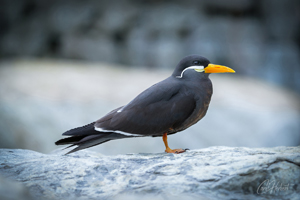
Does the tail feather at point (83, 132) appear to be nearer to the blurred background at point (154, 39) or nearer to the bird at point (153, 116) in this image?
the bird at point (153, 116)

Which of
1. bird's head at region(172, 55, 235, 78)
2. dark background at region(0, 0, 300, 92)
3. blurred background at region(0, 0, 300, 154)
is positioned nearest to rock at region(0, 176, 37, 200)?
bird's head at region(172, 55, 235, 78)

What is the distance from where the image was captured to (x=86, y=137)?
357cm

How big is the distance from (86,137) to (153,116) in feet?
2.53

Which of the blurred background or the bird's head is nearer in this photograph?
the bird's head

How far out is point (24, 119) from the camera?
8.00 m

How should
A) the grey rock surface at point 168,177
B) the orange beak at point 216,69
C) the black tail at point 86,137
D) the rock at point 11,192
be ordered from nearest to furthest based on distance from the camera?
the rock at point 11,192
the grey rock surface at point 168,177
the black tail at point 86,137
the orange beak at point 216,69
